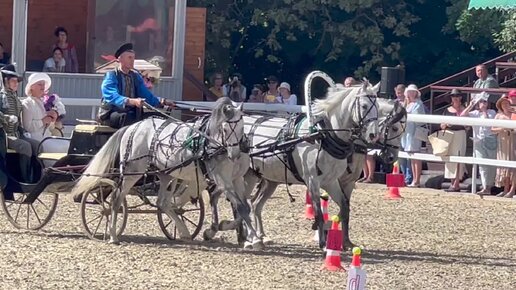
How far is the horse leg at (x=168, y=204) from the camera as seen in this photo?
45.2 feet

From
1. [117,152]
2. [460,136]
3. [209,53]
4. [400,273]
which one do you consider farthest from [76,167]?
[209,53]

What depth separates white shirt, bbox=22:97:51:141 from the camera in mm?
14727

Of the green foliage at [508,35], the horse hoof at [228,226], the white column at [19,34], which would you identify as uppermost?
the green foliage at [508,35]

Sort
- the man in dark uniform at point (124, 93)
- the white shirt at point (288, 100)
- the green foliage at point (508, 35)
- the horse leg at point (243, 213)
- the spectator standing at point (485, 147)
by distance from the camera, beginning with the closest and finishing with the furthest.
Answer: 1. the horse leg at point (243, 213)
2. the man in dark uniform at point (124, 93)
3. the spectator standing at point (485, 147)
4. the white shirt at point (288, 100)
5. the green foliage at point (508, 35)

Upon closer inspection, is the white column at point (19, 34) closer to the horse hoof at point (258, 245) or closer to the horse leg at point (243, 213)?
the horse leg at point (243, 213)

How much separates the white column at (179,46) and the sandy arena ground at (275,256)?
257 inches

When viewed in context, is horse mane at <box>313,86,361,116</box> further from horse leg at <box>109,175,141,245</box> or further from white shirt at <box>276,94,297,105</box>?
white shirt at <box>276,94,297,105</box>

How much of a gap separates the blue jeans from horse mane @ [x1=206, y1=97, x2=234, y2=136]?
8.42 metres

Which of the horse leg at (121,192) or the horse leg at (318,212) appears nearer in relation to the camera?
the horse leg at (318,212)

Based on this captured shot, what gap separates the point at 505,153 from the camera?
1967 centimetres

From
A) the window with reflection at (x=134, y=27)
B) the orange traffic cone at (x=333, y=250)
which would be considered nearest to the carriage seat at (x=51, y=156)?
the orange traffic cone at (x=333, y=250)

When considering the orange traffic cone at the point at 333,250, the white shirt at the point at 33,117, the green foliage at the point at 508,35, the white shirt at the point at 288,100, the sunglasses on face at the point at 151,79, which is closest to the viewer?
the orange traffic cone at the point at 333,250

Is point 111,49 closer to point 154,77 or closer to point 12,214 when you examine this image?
point 154,77

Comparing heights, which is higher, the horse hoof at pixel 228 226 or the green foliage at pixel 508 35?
the green foliage at pixel 508 35
